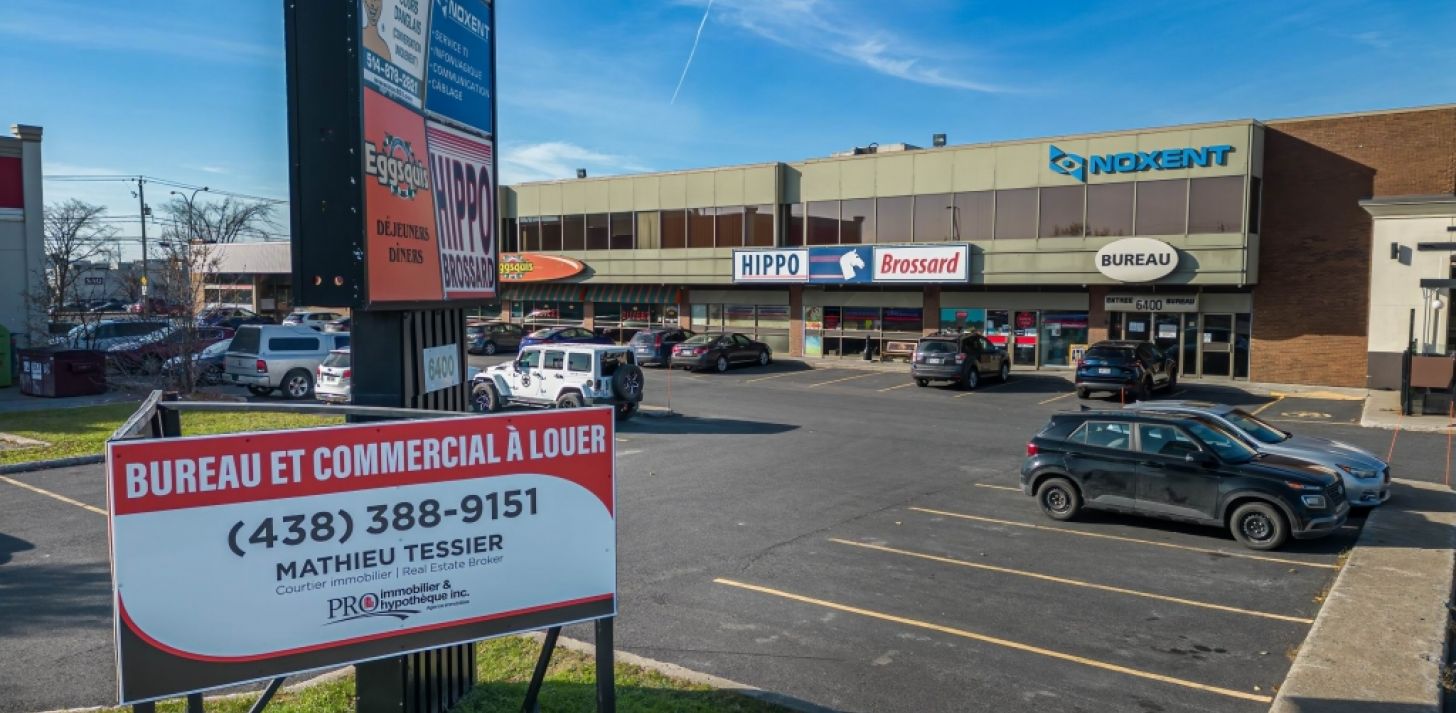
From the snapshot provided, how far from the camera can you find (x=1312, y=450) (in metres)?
13.0

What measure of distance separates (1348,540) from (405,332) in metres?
11.2

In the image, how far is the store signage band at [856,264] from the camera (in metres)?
34.0

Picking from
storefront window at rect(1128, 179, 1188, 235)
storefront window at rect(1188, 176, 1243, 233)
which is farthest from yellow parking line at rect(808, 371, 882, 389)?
storefront window at rect(1188, 176, 1243, 233)

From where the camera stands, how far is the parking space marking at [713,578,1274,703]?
23.8ft

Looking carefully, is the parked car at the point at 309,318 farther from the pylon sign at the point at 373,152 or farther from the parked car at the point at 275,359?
the pylon sign at the point at 373,152

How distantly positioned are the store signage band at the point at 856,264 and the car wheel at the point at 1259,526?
901 inches

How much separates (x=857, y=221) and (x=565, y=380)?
1823 cm

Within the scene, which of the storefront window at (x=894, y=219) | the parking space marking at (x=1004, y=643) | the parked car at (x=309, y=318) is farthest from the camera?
the parked car at (x=309, y=318)

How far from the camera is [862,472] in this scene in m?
16.4

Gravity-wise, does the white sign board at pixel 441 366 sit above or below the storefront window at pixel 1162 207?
below

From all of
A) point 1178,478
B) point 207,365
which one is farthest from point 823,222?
point 1178,478

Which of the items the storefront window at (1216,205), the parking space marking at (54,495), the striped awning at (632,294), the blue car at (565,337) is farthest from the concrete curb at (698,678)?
the striped awning at (632,294)

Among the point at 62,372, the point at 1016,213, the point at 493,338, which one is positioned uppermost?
the point at 1016,213

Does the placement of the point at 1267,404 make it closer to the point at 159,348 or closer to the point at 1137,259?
the point at 1137,259
